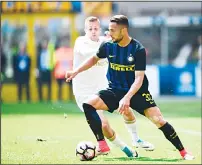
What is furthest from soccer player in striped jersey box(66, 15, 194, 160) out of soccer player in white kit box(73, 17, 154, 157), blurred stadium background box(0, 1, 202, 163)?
blurred stadium background box(0, 1, 202, 163)

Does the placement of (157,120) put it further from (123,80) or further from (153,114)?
(123,80)

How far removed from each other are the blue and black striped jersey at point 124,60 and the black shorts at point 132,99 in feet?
0.44

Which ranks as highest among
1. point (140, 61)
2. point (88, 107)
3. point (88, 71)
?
point (140, 61)

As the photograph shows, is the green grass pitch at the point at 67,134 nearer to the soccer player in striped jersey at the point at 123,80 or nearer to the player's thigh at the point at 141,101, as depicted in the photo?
the soccer player in striped jersey at the point at 123,80

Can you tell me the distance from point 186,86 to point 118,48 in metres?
14.5

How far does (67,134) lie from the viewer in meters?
13.4

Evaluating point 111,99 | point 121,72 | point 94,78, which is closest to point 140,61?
point 121,72

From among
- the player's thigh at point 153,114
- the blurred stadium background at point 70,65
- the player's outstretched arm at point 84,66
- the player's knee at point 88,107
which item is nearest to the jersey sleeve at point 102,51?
the player's outstretched arm at point 84,66

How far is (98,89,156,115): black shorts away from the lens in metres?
8.77

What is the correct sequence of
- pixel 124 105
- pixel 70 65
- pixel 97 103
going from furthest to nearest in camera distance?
pixel 70 65
pixel 97 103
pixel 124 105

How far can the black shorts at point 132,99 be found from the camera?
8766mm

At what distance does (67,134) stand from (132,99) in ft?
15.6

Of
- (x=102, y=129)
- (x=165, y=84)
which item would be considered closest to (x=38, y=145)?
(x=102, y=129)

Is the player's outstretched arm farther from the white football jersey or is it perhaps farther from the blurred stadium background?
the blurred stadium background
